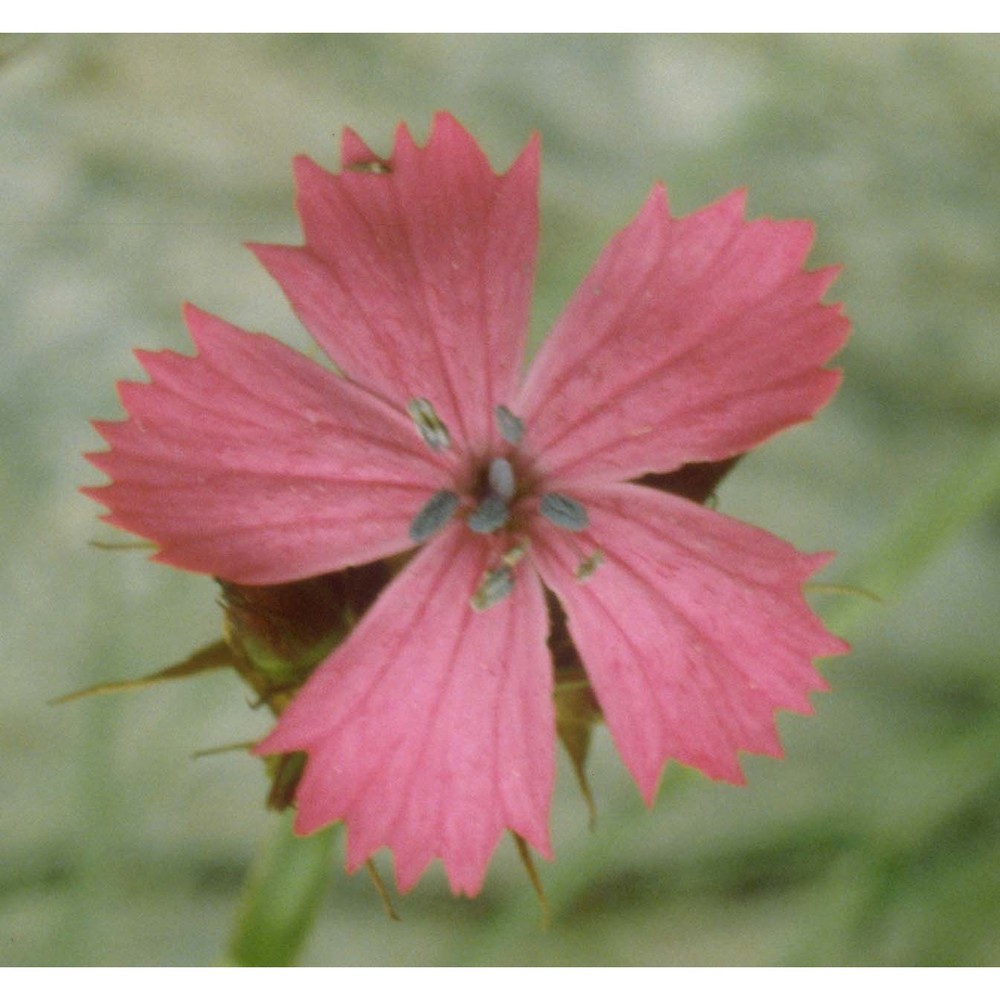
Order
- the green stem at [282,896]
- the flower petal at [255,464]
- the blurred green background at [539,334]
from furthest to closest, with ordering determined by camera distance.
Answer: the blurred green background at [539,334], the green stem at [282,896], the flower petal at [255,464]

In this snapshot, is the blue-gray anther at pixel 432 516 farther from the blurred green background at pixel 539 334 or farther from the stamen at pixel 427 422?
the blurred green background at pixel 539 334

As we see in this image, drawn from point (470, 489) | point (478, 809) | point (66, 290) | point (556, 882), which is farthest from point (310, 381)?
point (556, 882)

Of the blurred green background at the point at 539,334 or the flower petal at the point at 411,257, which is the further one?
the blurred green background at the point at 539,334

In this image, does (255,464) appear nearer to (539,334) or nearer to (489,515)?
(489,515)

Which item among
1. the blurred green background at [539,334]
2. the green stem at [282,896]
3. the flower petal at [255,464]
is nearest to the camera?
the flower petal at [255,464]

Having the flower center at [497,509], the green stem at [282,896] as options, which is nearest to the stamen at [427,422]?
the flower center at [497,509]

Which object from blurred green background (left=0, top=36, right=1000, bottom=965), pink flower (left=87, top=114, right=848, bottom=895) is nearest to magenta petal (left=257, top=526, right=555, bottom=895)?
pink flower (left=87, top=114, right=848, bottom=895)

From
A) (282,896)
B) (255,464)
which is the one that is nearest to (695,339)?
(255,464)

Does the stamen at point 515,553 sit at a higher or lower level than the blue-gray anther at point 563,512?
lower

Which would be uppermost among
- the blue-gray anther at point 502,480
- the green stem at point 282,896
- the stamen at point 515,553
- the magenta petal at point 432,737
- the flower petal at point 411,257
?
the flower petal at point 411,257
